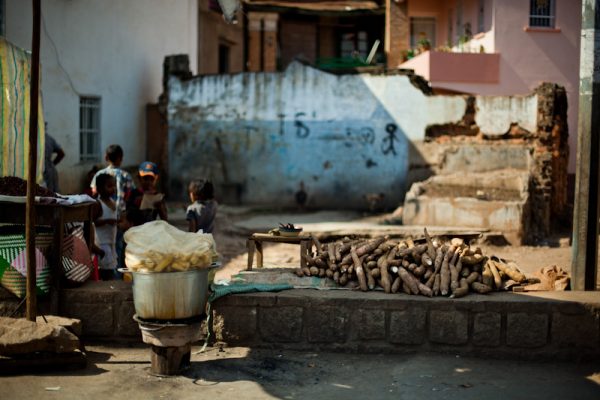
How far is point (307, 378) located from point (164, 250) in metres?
1.38

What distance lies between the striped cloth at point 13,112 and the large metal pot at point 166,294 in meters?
4.23

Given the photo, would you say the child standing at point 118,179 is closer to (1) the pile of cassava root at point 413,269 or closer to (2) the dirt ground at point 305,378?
(2) the dirt ground at point 305,378

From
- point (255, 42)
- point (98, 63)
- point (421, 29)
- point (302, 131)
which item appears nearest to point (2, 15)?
point (98, 63)

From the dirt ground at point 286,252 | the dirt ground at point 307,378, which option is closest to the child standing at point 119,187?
the dirt ground at point 307,378

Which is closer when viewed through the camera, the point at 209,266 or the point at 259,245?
the point at 209,266

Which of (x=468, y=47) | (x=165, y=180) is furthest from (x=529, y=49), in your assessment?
(x=165, y=180)

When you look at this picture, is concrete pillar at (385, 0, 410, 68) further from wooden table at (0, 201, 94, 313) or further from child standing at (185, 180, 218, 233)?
wooden table at (0, 201, 94, 313)

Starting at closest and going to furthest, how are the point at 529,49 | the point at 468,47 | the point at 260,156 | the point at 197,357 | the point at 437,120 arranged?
1. the point at 197,357
2. the point at 437,120
3. the point at 260,156
4. the point at 529,49
5. the point at 468,47

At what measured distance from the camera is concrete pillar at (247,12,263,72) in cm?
2894

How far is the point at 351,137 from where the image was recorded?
17469 mm

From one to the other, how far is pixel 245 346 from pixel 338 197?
12.1 metres

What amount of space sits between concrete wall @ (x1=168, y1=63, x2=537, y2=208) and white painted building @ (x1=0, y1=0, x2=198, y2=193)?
1.21 m

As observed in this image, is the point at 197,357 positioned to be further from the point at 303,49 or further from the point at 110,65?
the point at 303,49

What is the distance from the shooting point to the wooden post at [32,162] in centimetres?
509
